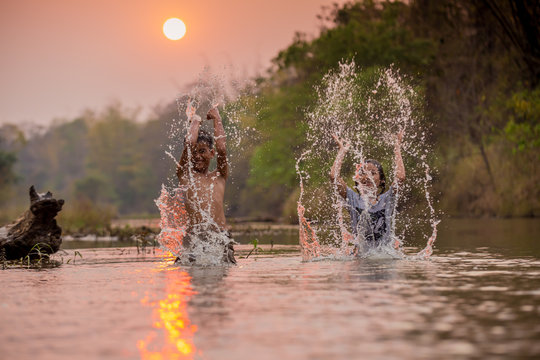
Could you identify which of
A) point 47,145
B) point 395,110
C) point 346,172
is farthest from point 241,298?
point 47,145

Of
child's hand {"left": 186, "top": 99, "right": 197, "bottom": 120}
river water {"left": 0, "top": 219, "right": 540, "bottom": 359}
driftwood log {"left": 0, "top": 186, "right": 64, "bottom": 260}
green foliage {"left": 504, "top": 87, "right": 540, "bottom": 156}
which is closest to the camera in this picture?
river water {"left": 0, "top": 219, "right": 540, "bottom": 359}

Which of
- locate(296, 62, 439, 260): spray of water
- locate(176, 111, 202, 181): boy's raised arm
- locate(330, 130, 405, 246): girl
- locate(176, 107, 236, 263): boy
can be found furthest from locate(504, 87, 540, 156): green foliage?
locate(176, 111, 202, 181): boy's raised arm

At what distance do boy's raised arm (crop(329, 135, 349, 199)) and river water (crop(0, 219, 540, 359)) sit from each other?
1.39 metres

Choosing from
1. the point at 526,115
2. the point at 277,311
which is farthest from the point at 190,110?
the point at 526,115

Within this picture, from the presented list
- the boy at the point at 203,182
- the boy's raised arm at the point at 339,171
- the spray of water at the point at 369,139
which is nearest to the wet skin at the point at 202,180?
the boy at the point at 203,182

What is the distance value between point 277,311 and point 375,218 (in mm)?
6246

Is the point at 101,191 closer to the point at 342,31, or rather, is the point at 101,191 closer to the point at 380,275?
the point at 342,31

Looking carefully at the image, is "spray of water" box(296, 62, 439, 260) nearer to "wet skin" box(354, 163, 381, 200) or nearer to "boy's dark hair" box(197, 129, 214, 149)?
"wet skin" box(354, 163, 381, 200)

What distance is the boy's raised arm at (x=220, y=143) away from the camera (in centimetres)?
1267

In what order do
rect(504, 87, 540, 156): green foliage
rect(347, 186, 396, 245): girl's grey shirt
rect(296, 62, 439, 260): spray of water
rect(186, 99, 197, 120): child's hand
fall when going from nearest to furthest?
rect(186, 99, 197, 120): child's hand
rect(347, 186, 396, 245): girl's grey shirt
rect(296, 62, 439, 260): spray of water
rect(504, 87, 540, 156): green foliage

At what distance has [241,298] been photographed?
339 inches

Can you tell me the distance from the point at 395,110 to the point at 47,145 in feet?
409

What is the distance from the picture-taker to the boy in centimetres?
1266

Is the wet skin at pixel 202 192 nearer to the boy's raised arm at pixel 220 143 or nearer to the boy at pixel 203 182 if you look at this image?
the boy at pixel 203 182
